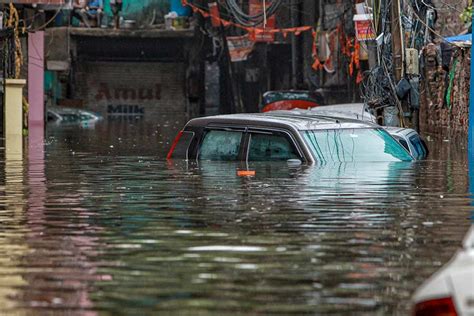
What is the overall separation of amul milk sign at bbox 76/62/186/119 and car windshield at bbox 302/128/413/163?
49.2 m

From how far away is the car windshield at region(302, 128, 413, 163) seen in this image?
18.7 m

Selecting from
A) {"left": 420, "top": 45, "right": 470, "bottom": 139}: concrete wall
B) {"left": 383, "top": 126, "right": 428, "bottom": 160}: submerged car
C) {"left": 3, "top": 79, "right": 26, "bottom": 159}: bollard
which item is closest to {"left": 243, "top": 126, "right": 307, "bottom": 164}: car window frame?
{"left": 383, "top": 126, "right": 428, "bottom": 160}: submerged car

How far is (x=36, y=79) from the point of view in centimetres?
4906

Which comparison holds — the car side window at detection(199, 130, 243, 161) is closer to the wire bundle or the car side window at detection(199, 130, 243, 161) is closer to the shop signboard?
the wire bundle

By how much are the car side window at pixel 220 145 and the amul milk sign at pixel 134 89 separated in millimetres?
48433

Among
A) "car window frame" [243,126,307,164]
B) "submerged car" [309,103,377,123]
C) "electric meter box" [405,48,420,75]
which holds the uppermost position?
"electric meter box" [405,48,420,75]

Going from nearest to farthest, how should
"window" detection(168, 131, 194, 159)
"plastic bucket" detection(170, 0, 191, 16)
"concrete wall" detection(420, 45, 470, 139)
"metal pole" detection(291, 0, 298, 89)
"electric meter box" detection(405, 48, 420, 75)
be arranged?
"window" detection(168, 131, 194, 159) → "electric meter box" detection(405, 48, 420, 75) → "concrete wall" detection(420, 45, 470, 139) → "metal pole" detection(291, 0, 298, 89) → "plastic bucket" detection(170, 0, 191, 16)

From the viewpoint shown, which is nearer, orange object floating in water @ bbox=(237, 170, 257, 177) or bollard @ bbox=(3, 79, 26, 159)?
orange object floating in water @ bbox=(237, 170, 257, 177)

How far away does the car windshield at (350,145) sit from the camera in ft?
61.3

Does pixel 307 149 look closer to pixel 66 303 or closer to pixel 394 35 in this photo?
pixel 394 35

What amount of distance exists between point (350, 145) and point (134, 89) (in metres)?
50.8

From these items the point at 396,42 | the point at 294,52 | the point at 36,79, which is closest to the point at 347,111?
the point at 396,42

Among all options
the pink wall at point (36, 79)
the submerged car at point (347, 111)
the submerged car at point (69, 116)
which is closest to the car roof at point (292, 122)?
the submerged car at point (347, 111)

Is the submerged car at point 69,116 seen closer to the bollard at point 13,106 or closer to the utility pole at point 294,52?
the utility pole at point 294,52
